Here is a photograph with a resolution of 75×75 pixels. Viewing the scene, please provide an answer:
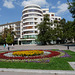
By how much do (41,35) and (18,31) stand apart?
25985 millimetres

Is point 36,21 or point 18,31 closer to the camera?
point 36,21

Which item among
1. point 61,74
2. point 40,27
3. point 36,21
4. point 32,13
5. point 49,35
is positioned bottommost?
point 61,74

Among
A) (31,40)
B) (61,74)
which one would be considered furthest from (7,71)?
(31,40)

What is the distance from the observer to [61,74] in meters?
5.25

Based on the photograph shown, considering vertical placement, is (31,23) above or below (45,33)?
above

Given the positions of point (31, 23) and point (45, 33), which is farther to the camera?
point (31, 23)

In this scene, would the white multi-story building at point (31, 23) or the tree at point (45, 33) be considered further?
the white multi-story building at point (31, 23)

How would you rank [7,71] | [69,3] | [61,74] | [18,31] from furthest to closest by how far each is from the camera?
1. [18,31]
2. [69,3]
3. [7,71]
4. [61,74]

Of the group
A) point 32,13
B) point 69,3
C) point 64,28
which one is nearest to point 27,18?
point 32,13

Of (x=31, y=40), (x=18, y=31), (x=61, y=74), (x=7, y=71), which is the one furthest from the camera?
(x=18, y=31)

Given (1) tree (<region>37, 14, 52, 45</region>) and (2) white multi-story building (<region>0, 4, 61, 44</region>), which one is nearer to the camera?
(1) tree (<region>37, 14, 52, 45</region>)

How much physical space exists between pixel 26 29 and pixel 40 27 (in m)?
12.4

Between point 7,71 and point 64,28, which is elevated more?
point 64,28

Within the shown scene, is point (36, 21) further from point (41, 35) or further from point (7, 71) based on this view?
point (7, 71)
